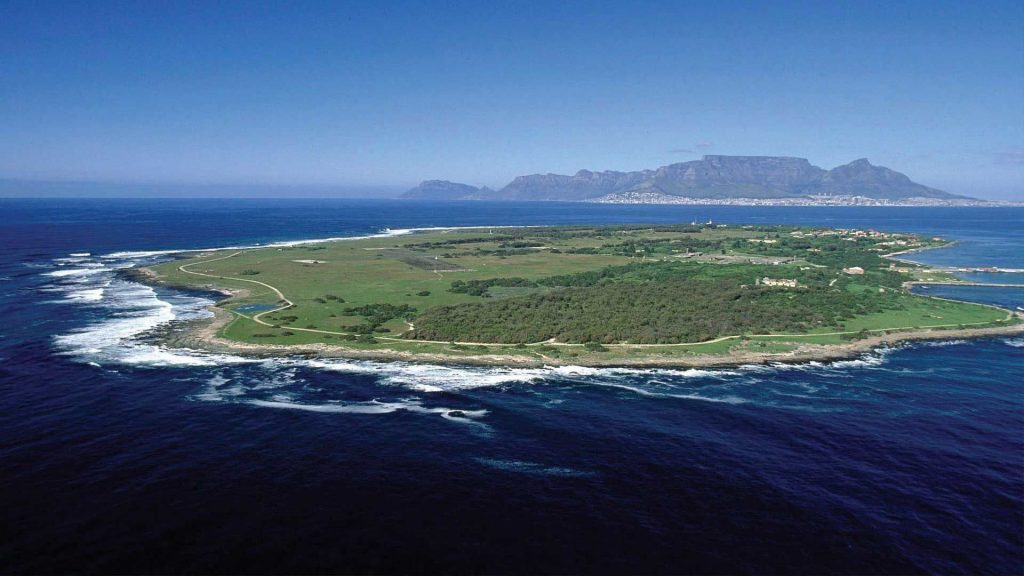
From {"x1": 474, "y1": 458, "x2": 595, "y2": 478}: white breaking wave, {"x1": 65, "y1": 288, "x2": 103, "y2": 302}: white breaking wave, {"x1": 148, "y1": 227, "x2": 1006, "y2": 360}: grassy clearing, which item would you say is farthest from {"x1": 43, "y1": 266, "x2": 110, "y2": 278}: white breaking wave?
{"x1": 474, "y1": 458, "x2": 595, "y2": 478}: white breaking wave

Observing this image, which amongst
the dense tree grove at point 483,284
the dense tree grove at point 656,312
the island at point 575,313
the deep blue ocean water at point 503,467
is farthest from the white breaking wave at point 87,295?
the dense tree grove at point 483,284

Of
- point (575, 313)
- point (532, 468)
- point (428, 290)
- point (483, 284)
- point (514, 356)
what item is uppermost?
point (483, 284)

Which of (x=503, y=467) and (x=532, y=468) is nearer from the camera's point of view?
(x=532, y=468)

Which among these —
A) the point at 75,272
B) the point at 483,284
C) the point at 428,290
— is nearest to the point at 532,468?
the point at 428,290

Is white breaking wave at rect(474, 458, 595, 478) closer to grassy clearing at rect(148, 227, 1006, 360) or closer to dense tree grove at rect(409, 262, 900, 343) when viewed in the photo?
grassy clearing at rect(148, 227, 1006, 360)

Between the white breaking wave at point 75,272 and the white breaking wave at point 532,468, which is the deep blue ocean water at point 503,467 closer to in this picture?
the white breaking wave at point 532,468

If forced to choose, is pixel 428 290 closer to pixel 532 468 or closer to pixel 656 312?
pixel 656 312
